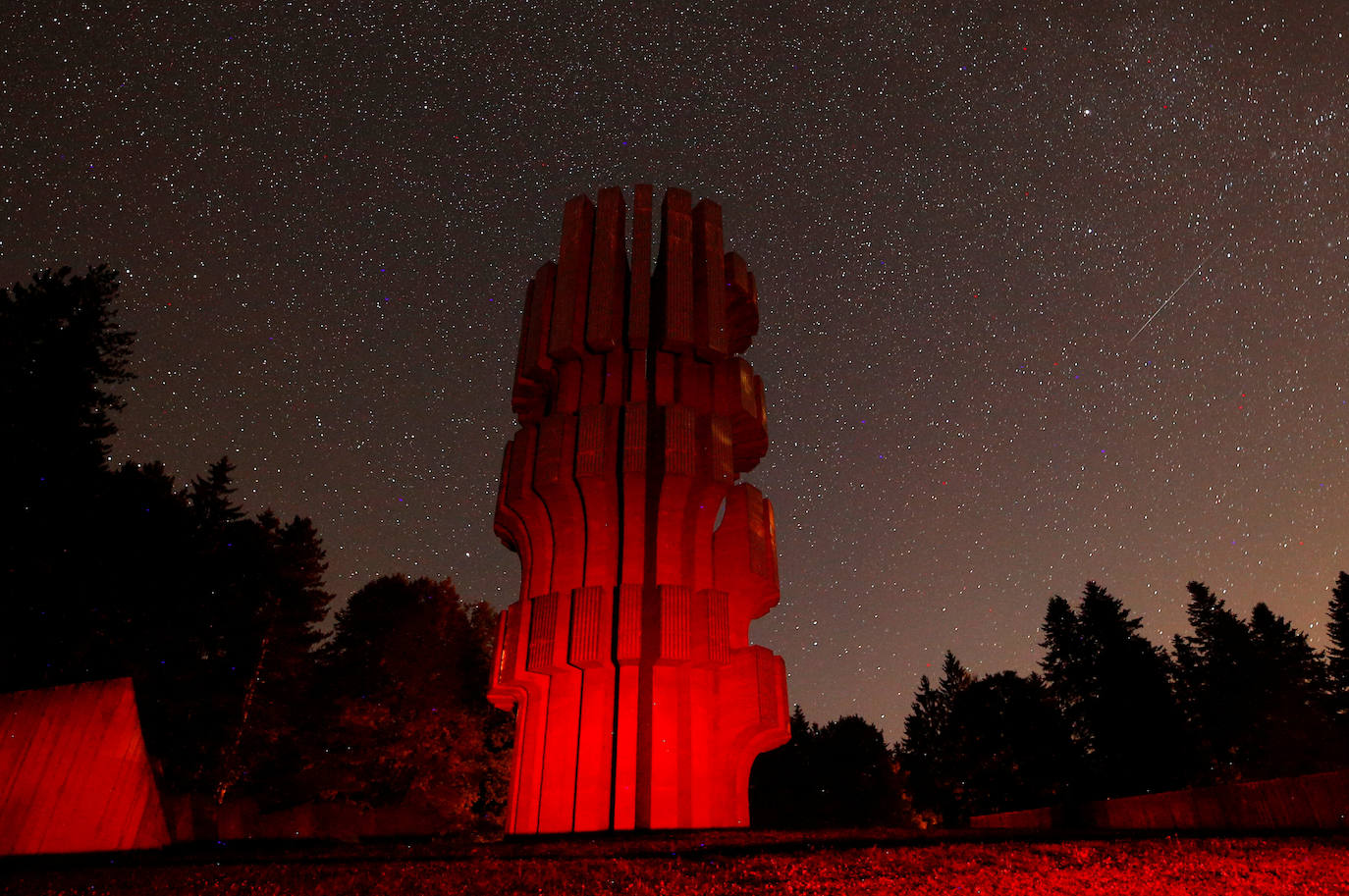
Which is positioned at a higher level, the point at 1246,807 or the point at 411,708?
the point at 411,708

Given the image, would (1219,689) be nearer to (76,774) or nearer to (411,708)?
(411,708)

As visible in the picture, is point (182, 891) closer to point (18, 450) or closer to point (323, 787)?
point (18, 450)

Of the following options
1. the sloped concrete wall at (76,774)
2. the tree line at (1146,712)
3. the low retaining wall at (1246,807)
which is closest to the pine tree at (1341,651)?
the tree line at (1146,712)

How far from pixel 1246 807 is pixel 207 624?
2611 cm

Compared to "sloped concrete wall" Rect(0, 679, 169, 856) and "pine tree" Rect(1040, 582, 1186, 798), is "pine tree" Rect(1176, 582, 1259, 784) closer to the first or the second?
"pine tree" Rect(1040, 582, 1186, 798)

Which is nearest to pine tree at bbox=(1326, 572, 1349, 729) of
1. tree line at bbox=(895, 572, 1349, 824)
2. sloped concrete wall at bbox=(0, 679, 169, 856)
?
tree line at bbox=(895, 572, 1349, 824)

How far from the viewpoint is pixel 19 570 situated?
16.4m

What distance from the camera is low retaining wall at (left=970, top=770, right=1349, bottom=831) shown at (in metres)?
8.34

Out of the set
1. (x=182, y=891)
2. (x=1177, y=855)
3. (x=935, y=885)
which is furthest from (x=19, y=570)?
(x=1177, y=855)

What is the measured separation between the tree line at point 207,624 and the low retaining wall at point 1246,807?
68.0 feet

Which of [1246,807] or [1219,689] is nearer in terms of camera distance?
[1246,807]

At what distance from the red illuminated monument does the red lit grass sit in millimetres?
4730

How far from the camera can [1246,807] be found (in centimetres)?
920

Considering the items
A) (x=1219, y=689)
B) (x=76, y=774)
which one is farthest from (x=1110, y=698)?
(x=76, y=774)
